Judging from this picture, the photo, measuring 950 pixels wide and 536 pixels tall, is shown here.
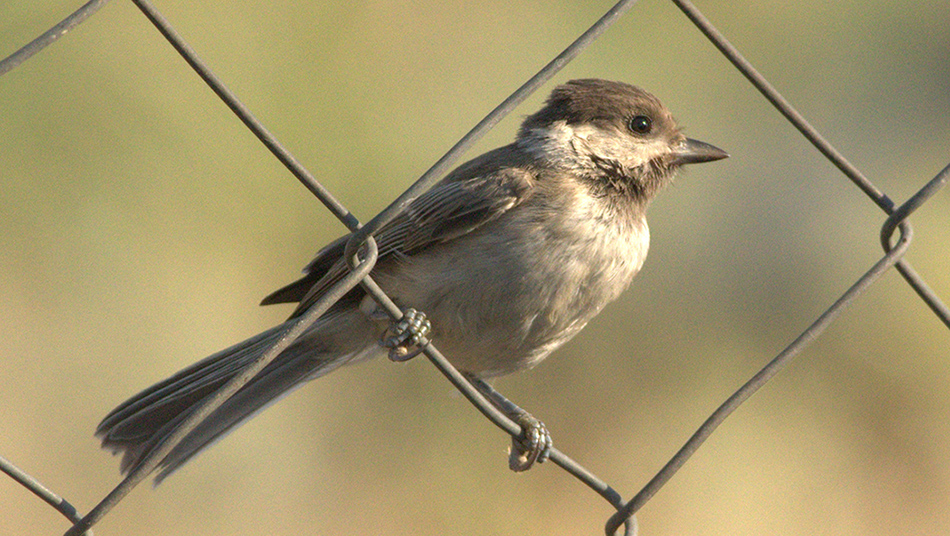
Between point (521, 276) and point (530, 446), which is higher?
→ point (521, 276)

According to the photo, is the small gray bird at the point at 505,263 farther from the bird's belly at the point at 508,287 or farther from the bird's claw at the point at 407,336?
the bird's claw at the point at 407,336

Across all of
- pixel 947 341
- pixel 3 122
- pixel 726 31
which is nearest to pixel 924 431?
pixel 947 341

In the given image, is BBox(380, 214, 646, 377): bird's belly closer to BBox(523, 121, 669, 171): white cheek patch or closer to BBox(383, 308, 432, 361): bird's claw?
BBox(523, 121, 669, 171): white cheek patch

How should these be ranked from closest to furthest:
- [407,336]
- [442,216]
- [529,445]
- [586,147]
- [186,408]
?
[407,336] < [186,408] < [529,445] < [442,216] < [586,147]

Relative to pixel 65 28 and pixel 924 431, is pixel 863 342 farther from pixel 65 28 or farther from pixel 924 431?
pixel 65 28

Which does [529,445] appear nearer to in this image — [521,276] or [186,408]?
[521,276]

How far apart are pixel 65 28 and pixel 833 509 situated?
5.06 m

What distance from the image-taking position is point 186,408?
107 inches

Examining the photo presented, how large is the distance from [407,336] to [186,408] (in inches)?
29.5

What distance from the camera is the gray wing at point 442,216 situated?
313cm

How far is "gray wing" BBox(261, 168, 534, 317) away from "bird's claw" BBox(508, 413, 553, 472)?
2.02 ft

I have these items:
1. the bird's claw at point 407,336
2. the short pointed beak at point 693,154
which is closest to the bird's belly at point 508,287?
the short pointed beak at point 693,154

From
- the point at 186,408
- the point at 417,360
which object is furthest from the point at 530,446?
the point at 417,360

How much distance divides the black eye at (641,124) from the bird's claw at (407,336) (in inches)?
56.6
